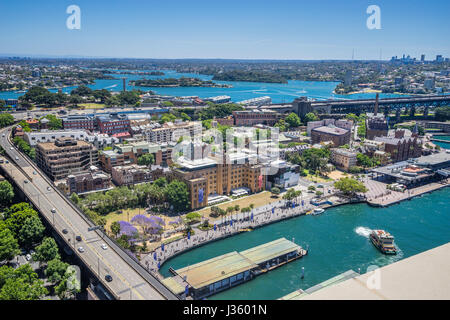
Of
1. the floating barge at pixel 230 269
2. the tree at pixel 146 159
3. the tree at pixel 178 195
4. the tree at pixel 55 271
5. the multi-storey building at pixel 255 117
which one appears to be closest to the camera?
the tree at pixel 55 271

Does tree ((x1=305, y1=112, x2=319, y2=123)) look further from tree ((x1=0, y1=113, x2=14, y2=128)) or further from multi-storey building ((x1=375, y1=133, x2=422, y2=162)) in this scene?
tree ((x1=0, y1=113, x2=14, y2=128))

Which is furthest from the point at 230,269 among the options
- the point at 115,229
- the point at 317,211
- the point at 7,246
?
the point at 317,211

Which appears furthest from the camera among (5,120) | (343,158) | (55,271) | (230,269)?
(5,120)

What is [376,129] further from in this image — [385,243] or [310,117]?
[385,243]

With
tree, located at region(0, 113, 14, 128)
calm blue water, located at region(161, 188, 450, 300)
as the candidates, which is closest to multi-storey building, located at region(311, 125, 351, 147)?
calm blue water, located at region(161, 188, 450, 300)

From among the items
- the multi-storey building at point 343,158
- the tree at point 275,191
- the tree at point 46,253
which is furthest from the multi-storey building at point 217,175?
the multi-storey building at point 343,158

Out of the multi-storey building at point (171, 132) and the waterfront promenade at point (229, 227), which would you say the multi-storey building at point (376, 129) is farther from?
the waterfront promenade at point (229, 227)

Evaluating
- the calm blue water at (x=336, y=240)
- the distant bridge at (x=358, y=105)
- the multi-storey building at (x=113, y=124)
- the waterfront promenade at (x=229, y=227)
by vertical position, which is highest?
the distant bridge at (x=358, y=105)
